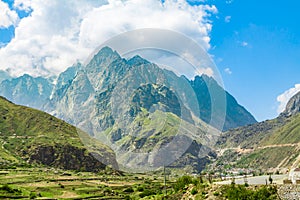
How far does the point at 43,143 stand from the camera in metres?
160

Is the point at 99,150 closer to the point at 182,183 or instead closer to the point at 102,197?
the point at 102,197

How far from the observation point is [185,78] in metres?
33.9

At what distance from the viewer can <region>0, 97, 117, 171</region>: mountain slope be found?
15075 cm

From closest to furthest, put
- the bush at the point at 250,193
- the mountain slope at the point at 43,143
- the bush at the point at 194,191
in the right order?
the bush at the point at 250,193 < the bush at the point at 194,191 < the mountain slope at the point at 43,143

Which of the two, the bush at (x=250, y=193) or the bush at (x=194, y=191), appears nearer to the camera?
the bush at (x=250, y=193)

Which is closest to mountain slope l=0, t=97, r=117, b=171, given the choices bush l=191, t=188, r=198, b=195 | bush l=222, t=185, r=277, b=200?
bush l=191, t=188, r=198, b=195

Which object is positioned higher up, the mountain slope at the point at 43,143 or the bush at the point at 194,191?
the mountain slope at the point at 43,143

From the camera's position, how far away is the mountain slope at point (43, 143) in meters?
151

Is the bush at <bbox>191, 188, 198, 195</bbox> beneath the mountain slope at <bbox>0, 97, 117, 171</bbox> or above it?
beneath

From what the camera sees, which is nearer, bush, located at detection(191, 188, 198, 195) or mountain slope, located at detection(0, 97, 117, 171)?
bush, located at detection(191, 188, 198, 195)

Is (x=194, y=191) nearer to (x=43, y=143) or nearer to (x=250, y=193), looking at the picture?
(x=250, y=193)

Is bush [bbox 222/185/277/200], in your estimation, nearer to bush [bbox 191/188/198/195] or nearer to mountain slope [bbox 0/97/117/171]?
bush [bbox 191/188/198/195]

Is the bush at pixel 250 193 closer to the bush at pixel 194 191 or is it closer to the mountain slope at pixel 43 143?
the bush at pixel 194 191

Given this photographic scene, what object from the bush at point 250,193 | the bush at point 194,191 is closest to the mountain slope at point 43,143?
the bush at point 194,191
